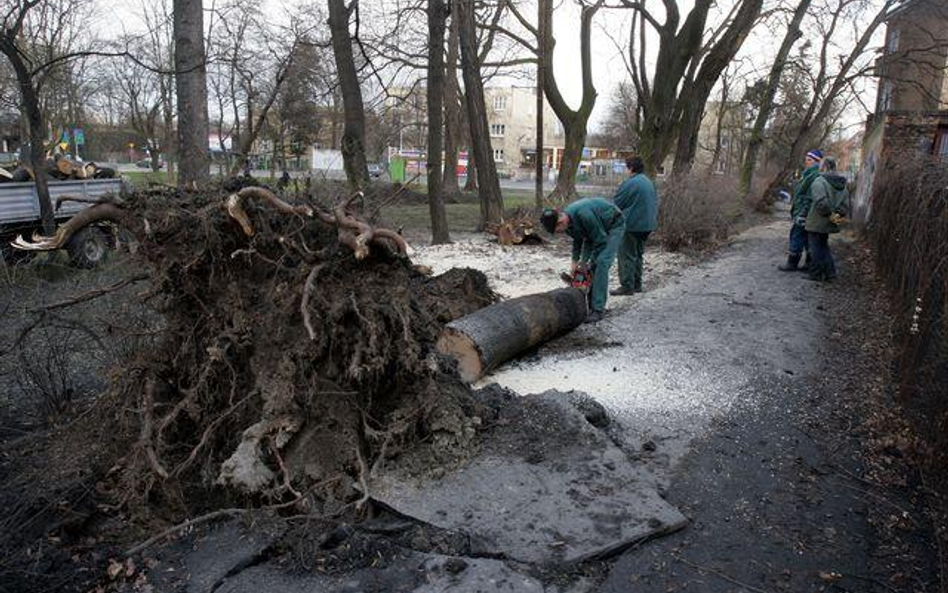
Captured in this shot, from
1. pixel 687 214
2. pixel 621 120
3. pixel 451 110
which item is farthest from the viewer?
pixel 621 120

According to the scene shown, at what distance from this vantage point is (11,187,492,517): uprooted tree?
149 inches

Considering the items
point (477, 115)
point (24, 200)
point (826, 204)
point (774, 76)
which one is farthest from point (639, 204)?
point (774, 76)

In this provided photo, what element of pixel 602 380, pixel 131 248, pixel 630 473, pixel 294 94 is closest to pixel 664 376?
pixel 602 380

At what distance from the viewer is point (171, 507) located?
372cm

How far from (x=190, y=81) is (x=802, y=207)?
8.14m

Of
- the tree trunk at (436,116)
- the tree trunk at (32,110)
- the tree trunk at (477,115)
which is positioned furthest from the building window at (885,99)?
the tree trunk at (32,110)

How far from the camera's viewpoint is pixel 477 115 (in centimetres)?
1416

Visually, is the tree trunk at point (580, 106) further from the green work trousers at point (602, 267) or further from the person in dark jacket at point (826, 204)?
the green work trousers at point (602, 267)

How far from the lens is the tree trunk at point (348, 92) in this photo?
48.9 ft

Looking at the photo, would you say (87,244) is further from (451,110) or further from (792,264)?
(451,110)

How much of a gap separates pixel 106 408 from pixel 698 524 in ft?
11.1

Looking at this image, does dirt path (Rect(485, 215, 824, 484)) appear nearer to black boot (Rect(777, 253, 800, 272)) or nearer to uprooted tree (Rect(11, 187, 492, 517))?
black boot (Rect(777, 253, 800, 272))

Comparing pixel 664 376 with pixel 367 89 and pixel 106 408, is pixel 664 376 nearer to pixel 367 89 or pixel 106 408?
pixel 106 408

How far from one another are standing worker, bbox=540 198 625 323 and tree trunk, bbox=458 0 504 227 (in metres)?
6.96
